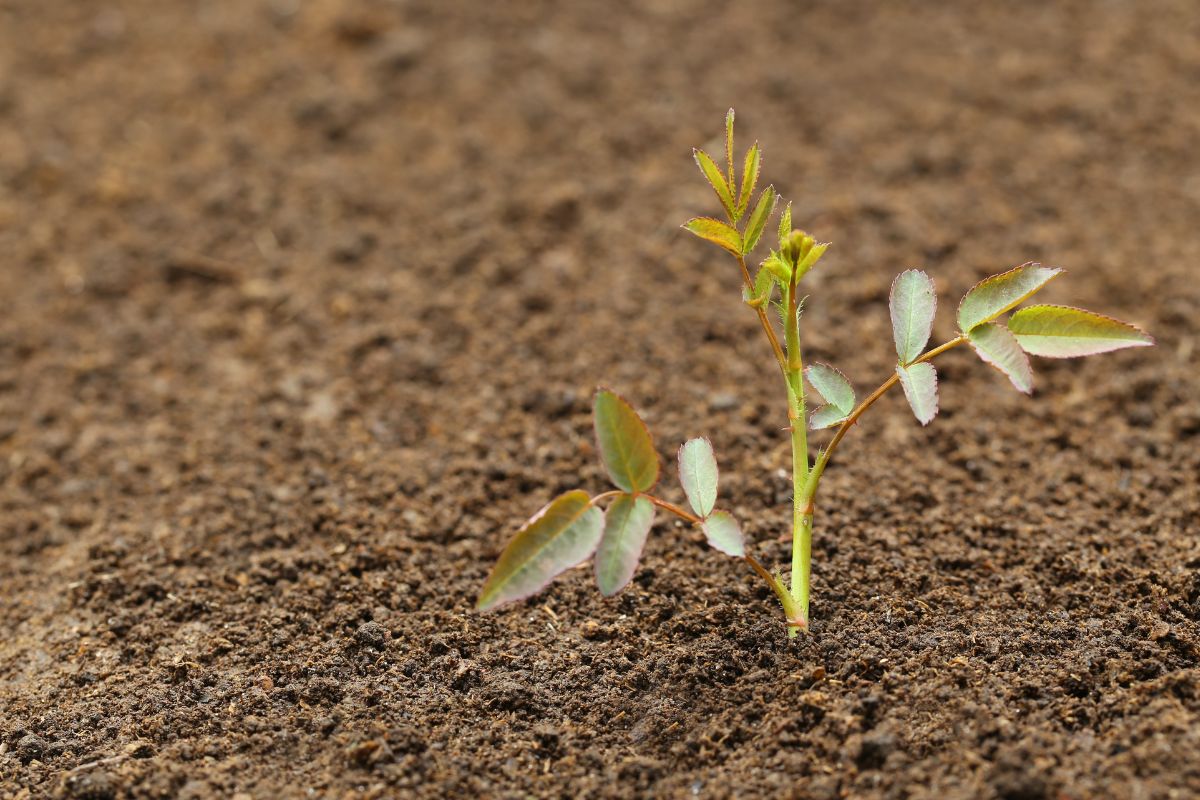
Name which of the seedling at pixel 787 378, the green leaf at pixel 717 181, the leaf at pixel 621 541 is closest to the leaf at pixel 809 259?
the seedling at pixel 787 378

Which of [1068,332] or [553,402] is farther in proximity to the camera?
[553,402]

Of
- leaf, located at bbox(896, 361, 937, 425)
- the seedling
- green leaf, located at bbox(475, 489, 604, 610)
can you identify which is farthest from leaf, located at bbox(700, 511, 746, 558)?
leaf, located at bbox(896, 361, 937, 425)

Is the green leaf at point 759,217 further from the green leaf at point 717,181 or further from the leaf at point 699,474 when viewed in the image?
the leaf at point 699,474

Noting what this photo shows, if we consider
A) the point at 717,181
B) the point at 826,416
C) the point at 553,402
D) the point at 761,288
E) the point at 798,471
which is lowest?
the point at 553,402

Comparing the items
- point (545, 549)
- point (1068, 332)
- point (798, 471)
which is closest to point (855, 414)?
point (798, 471)

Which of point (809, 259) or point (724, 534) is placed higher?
point (809, 259)

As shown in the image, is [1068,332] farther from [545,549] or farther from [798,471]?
[545,549]

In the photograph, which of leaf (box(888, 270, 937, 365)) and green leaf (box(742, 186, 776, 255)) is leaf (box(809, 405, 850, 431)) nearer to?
leaf (box(888, 270, 937, 365))
